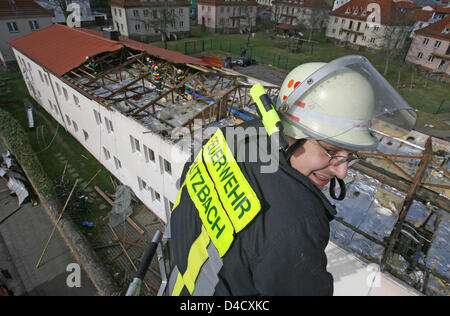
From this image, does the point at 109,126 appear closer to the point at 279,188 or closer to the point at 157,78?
the point at 157,78

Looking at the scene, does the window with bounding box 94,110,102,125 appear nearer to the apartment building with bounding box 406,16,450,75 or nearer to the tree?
the tree

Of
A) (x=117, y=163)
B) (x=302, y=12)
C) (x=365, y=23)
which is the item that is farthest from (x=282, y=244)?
(x=302, y=12)

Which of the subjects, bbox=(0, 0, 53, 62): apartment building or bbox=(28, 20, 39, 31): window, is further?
bbox=(28, 20, 39, 31): window

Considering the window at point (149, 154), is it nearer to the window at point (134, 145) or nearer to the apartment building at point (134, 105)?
the apartment building at point (134, 105)

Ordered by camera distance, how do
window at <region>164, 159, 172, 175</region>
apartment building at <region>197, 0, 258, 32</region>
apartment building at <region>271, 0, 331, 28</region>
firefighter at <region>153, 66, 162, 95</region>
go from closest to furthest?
window at <region>164, 159, 172, 175</region>
firefighter at <region>153, 66, 162, 95</region>
apartment building at <region>271, 0, 331, 28</region>
apartment building at <region>197, 0, 258, 32</region>

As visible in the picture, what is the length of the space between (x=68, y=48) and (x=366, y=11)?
177 feet

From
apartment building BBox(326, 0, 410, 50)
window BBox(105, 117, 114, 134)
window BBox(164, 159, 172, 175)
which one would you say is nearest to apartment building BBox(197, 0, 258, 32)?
apartment building BBox(326, 0, 410, 50)

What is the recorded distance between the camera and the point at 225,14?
180ft

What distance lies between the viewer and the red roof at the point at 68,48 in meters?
15.0

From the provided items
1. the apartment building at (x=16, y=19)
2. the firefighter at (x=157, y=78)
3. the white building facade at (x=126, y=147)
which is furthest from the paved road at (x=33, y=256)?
the apartment building at (x=16, y=19)

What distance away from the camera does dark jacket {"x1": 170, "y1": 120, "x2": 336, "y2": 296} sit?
1.84 m
